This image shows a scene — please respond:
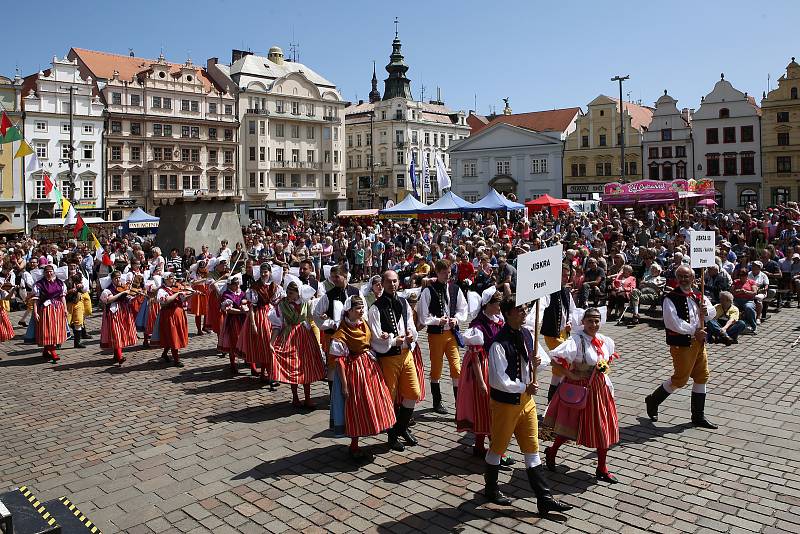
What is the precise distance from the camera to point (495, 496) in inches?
234

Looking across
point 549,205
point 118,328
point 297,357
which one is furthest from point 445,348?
point 549,205

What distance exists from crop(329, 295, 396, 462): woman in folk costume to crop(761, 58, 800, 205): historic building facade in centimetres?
5728

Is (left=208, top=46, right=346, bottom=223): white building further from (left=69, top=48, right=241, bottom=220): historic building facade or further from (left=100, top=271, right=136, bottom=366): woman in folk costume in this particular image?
(left=100, top=271, right=136, bottom=366): woman in folk costume

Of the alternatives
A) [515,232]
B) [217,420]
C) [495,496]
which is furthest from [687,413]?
[515,232]

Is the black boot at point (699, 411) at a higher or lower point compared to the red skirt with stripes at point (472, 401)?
lower

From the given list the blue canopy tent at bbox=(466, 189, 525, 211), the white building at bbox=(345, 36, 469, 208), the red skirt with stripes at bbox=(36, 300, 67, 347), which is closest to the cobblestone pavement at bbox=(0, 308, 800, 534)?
the red skirt with stripes at bbox=(36, 300, 67, 347)

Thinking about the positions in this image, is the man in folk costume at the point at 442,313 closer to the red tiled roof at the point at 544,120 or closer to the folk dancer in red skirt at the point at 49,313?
the folk dancer in red skirt at the point at 49,313

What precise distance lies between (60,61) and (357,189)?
37.9 metres

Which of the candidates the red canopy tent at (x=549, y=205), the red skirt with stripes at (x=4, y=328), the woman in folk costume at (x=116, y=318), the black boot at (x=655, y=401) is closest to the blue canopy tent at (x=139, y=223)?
the red skirt with stripes at (x=4, y=328)

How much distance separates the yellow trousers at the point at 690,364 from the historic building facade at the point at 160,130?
48998 millimetres

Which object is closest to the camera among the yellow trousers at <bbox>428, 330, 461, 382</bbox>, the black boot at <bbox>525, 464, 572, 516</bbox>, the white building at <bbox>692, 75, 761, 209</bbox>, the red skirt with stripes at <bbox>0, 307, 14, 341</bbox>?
the black boot at <bbox>525, 464, 572, 516</bbox>

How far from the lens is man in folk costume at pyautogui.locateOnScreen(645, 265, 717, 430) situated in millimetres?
7809

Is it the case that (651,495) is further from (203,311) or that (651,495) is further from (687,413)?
(203,311)

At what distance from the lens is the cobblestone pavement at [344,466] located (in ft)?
18.8
